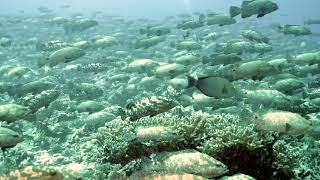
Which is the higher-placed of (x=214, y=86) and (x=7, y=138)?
(x=214, y=86)

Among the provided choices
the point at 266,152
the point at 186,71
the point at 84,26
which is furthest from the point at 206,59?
the point at 266,152

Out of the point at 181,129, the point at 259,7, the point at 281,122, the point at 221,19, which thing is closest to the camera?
the point at 281,122

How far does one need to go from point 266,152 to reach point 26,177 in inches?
127

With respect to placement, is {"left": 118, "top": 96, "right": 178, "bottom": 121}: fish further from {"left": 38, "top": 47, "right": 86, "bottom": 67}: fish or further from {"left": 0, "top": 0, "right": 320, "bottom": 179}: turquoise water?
{"left": 38, "top": 47, "right": 86, "bottom": 67}: fish

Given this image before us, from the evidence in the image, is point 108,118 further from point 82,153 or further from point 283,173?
point 283,173

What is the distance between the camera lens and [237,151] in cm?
525

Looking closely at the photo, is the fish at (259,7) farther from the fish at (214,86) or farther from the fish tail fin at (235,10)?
the fish at (214,86)

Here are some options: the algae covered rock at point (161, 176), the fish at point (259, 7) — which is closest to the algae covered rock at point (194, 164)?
the algae covered rock at point (161, 176)

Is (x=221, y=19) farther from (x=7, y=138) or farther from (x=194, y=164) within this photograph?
(x=194, y=164)

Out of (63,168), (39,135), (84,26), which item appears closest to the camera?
(63,168)

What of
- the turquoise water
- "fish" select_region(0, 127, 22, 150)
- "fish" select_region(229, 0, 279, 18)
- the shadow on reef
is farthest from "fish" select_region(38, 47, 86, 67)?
the shadow on reef

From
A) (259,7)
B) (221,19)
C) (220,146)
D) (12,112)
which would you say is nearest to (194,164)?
(220,146)

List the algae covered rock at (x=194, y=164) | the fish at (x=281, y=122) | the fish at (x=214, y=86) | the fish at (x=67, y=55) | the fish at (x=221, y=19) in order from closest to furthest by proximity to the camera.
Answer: the algae covered rock at (x=194, y=164) < the fish at (x=281, y=122) < the fish at (x=214, y=86) < the fish at (x=67, y=55) < the fish at (x=221, y=19)

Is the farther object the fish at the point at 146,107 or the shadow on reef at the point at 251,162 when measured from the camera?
the fish at the point at 146,107
